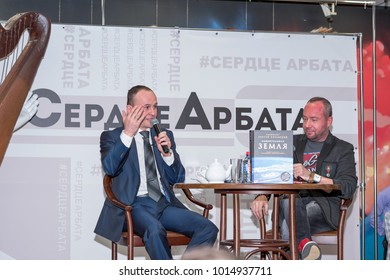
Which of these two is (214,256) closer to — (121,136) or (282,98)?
(121,136)

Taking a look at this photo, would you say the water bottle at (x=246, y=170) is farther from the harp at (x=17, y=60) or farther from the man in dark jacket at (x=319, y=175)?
the harp at (x=17, y=60)

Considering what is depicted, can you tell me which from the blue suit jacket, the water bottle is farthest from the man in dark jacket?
the blue suit jacket

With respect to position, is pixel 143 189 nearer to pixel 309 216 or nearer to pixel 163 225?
pixel 163 225

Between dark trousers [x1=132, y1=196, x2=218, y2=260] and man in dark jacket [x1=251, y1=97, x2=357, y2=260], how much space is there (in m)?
0.28

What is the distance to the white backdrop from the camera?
447cm

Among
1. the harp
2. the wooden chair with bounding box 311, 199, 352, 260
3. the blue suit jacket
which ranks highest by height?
the harp

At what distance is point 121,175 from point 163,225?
347 millimetres

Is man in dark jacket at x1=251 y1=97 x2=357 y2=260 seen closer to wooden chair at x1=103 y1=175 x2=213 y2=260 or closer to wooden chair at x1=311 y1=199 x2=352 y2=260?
wooden chair at x1=311 y1=199 x2=352 y2=260

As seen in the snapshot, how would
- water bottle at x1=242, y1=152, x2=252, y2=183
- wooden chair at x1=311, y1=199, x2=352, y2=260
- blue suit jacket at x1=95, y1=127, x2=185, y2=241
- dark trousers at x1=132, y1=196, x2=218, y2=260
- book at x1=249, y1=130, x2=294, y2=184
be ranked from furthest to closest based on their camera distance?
wooden chair at x1=311, y1=199, x2=352, y2=260
blue suit jacket at x1=95, y1=127, x2=185, y2=241
dark trousers at x1=132, y1=196, x2=218, y2=260
water bottle at x1=242, y1=152, x2=252, y2=183
book at x1=249, y1=130, x2=294, y2=184

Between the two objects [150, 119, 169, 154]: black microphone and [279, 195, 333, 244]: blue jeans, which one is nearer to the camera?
[150, 119, 169, 154]: black microphone

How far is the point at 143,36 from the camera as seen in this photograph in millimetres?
4645

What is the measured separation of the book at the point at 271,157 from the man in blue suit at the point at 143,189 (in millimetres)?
501

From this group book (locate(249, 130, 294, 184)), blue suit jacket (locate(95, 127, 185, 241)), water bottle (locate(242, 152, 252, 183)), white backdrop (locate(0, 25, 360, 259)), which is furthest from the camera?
white backdrop (locate(0, 25, 360, 259))

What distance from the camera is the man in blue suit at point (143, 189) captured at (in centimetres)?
351
